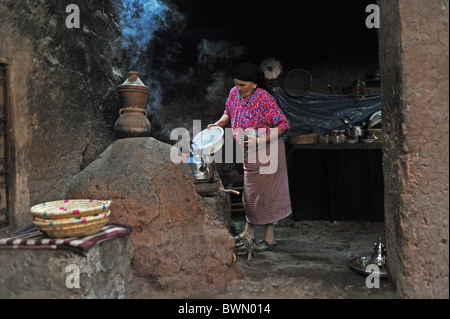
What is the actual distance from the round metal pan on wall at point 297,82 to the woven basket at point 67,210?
177 inches

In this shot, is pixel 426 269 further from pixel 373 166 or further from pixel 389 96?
pixel 373 166

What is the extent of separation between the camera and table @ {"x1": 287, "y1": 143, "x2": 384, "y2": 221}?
505 centimetres

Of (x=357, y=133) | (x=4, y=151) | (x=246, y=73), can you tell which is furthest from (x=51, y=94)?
(x=357, y=133)

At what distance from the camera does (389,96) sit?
2.52m

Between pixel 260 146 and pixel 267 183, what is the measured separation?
1.29 feet

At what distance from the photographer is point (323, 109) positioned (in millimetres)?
6031

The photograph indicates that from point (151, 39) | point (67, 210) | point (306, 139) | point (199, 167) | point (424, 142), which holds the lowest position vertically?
point (67, 210)

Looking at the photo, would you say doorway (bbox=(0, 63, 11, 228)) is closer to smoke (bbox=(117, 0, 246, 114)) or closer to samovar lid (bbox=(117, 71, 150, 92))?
samovar lid (bbox=(117, 71, 150, 92))

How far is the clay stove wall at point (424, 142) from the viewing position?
86.5 inches

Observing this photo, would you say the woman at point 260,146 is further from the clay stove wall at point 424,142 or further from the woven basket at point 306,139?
the woven basket at point 306,139

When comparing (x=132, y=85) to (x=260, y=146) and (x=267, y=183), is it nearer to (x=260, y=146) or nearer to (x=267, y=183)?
(x=260, y=146)

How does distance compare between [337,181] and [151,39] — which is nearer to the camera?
[337,181]

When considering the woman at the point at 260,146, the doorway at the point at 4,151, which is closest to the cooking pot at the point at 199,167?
the woman at the point at 260,146
